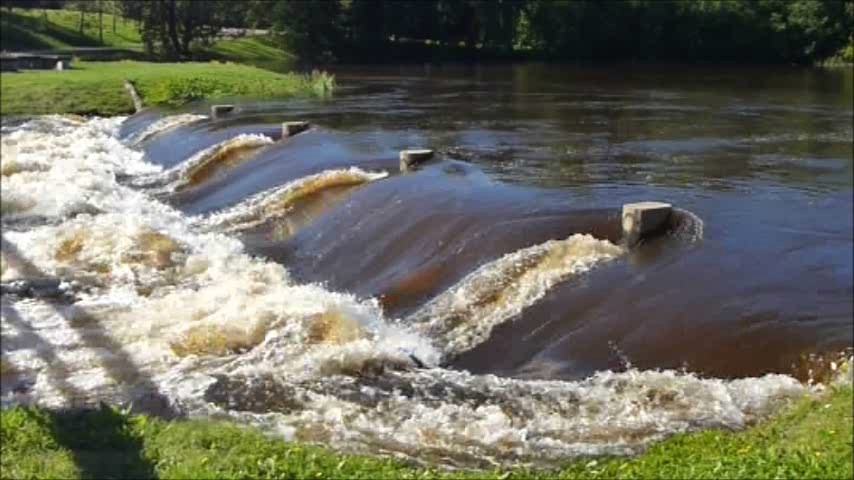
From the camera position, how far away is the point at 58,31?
2.67 metres

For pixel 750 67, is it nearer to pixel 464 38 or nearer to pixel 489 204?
pixel 464 38

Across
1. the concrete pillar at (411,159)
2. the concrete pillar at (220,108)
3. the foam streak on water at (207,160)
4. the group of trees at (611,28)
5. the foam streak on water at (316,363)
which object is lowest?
the foam streak on water at (316,363)

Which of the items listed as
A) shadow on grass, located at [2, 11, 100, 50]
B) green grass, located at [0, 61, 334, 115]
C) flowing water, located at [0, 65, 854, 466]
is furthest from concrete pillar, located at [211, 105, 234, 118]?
shadow on grass, located at [2, 11, 100, 50]

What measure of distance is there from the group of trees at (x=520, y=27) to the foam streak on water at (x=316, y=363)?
0.60 m

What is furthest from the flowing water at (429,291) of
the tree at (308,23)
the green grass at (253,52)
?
the tree at (308,23)

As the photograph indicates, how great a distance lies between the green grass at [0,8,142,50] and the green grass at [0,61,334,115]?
70 millimetres

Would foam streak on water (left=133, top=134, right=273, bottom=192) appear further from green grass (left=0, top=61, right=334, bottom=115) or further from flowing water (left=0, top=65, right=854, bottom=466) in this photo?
green grass (left=0, top=61, right=334, bottom=115)

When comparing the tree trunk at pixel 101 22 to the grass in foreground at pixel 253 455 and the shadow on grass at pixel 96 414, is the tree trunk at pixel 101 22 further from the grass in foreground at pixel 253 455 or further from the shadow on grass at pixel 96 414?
the grass in foreground at pixel 253 455

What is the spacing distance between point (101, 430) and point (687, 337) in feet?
12.9

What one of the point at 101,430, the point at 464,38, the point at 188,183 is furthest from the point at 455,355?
the point at 464,38

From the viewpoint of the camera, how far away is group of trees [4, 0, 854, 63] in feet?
10.5

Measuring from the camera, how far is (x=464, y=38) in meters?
23.0

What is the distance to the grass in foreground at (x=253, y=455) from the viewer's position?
4.33m

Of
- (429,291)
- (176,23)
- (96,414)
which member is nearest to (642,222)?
(429,291)
